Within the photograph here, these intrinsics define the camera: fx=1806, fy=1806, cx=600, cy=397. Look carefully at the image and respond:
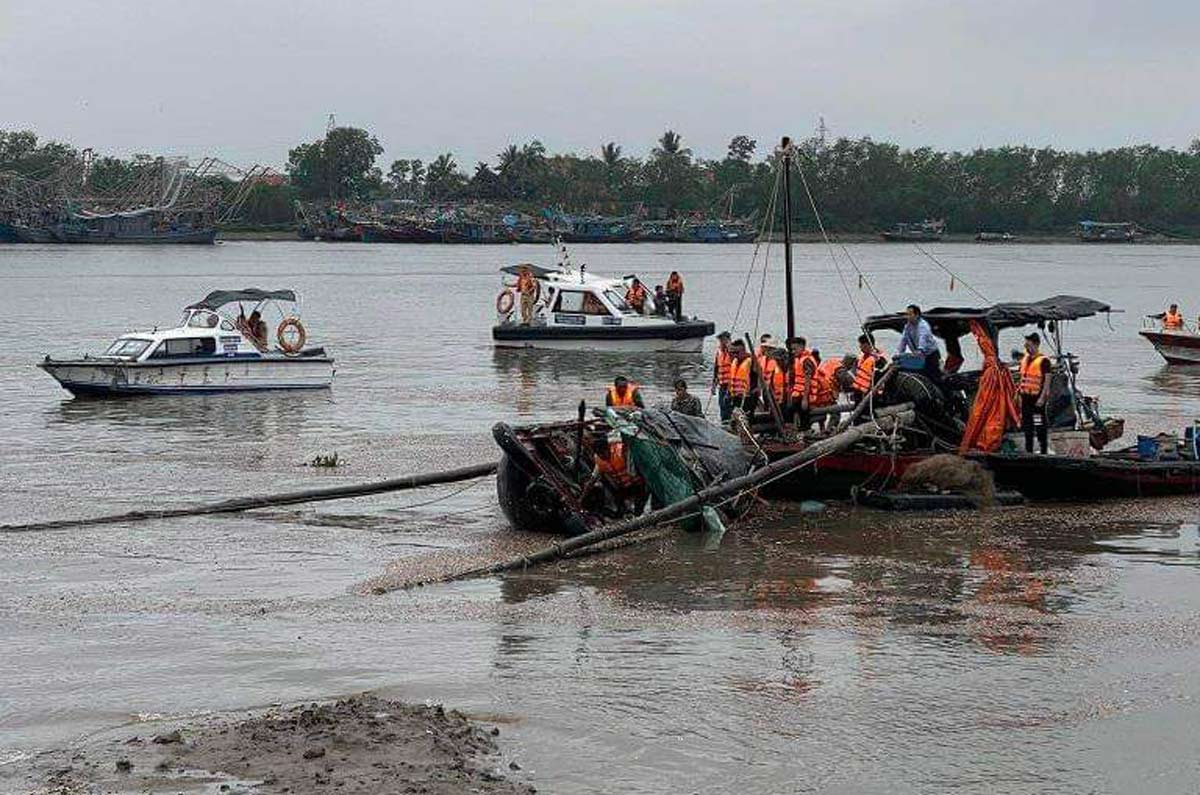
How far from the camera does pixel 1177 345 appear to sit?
4028 centimetres

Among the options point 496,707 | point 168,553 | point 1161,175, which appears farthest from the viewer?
point 1161,175

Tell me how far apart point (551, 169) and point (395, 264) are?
7039cm

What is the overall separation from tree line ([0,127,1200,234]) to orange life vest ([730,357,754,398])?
480 ft

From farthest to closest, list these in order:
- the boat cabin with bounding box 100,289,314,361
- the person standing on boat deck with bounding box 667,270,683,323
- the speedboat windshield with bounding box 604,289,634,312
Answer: the person standing on boat deck with bounding box 667,270,683,323 < the speedboat windshield with bounding box 604,289,634,312 < the boat cabin with bounding box 100,289,314,361

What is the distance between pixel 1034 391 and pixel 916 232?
154600mm

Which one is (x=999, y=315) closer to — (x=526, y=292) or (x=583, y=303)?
(x=583, y=303)

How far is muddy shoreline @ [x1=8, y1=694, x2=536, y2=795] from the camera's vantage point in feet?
34.0

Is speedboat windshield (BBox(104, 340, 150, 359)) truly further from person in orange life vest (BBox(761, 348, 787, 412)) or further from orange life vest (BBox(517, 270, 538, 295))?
person in orange life vest (BBox(761, 348, 787, 412))

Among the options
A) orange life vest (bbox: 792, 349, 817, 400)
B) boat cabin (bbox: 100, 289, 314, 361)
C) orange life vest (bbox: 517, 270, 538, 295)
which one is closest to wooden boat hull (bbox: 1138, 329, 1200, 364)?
orange life vest (bbox: 517, 270, 538, 295)

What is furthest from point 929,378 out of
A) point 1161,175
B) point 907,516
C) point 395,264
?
point 1161,175

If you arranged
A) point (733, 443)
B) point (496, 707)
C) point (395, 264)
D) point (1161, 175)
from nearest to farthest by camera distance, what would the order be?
point (496, 707) < point (733, 443) < point (395, 264) < point (1161, 175)

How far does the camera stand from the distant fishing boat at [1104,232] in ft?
569

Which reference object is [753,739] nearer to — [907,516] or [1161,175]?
[907,516]

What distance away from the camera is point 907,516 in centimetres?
2016
